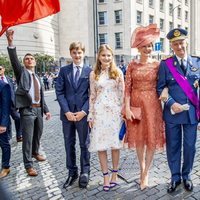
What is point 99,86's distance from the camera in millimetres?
4289

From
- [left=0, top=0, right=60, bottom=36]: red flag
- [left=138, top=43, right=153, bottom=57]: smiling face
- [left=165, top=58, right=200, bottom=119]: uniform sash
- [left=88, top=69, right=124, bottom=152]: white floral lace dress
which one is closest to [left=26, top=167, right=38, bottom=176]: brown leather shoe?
[left=88, top=69, right=124, bottom=152]: white floral lace dress

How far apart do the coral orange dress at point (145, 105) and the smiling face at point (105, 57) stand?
0.94 feet

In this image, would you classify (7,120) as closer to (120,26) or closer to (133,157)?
(133,157)

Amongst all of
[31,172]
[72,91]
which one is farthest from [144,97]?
[31,172]

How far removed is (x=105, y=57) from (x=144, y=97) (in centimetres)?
74

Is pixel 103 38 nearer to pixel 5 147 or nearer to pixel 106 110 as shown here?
A: pixel 5 147

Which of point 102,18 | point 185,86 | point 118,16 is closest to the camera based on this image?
point 185,86

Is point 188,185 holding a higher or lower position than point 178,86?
lower

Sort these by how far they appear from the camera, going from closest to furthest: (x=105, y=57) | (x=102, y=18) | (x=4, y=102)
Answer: (x=105, y=57) < (x=4, y=102) < (x=102, y=18)

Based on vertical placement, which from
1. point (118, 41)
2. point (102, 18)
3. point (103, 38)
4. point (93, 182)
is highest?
point (102, 18)

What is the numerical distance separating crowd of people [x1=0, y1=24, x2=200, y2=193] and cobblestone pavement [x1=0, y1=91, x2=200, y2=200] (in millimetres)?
126

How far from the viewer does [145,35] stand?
4.16 meters

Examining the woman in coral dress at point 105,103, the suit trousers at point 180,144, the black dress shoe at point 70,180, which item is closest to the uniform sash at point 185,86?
the suit trousers at point 180,144

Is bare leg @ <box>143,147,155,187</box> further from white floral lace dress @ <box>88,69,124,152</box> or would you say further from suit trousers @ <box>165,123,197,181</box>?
white floral lace dress @ <box>88,69,124,152</box>
